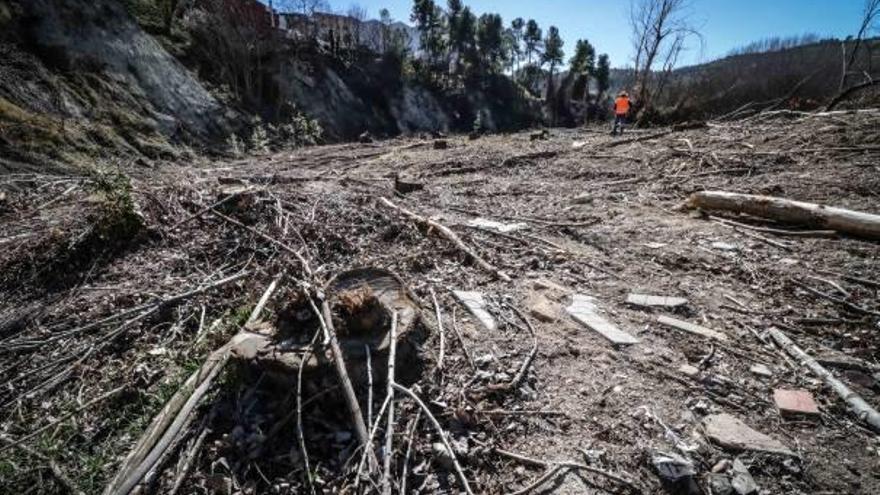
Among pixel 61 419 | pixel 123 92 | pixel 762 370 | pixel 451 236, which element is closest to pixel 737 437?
pixel 762 370

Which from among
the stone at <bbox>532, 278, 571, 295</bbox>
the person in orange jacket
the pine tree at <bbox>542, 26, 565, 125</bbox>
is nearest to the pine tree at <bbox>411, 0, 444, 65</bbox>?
the pine tree at <bbox>542, 26, 565, 125</bbox>

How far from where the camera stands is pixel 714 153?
22.3 ft

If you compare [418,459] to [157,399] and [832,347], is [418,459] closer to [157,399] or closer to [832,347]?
[157,399]

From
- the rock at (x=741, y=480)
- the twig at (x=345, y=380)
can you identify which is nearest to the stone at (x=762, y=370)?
the rock at (x=741, y=480)

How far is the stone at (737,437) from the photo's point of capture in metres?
1.80

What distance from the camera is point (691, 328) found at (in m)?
2.76

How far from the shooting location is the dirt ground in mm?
1832

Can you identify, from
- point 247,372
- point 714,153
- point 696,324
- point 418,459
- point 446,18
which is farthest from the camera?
point 446,18

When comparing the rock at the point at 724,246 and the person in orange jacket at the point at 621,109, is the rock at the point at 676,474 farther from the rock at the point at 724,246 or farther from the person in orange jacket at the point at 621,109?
the person in orange jacket at the point at 621,109

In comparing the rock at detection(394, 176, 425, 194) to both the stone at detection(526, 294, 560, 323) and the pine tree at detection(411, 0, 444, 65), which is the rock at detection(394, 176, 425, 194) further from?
the pine tree at detection(411, 0, 444, 65)

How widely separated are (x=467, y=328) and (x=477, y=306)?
0.31 metres

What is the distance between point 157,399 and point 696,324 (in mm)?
3426

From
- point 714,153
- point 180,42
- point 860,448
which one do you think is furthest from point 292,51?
point 860,448

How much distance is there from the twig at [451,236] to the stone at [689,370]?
1.43 meters
